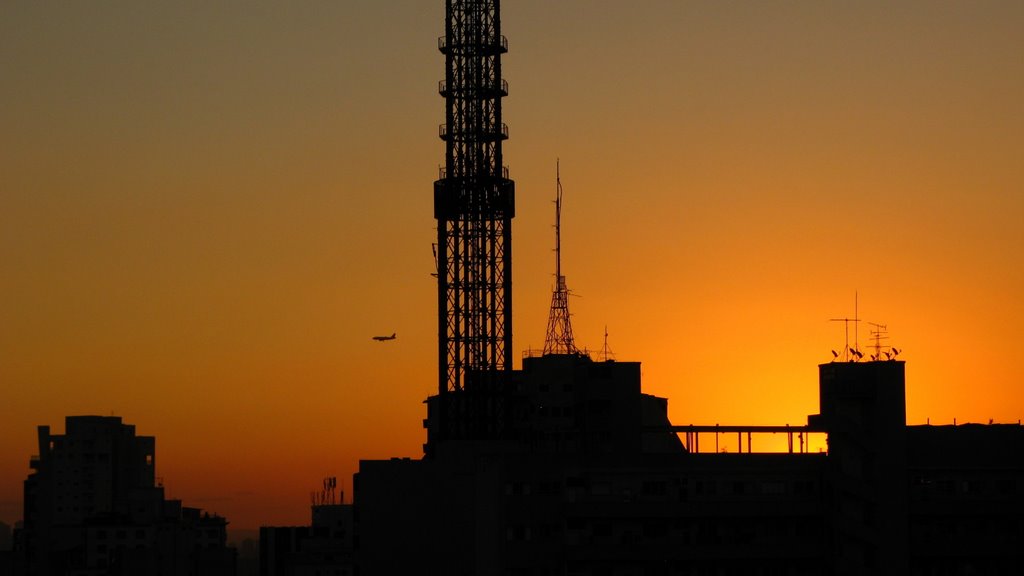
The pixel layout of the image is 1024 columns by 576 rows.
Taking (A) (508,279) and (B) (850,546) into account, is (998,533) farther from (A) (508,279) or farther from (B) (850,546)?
(A) (508,279)

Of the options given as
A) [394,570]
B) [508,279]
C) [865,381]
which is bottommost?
[394,570]

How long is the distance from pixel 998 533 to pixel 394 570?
47.7 meters

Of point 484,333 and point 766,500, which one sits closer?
point 766,500

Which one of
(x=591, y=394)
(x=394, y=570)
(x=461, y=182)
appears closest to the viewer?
(x=591, y=394)

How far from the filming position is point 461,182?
148875 millimetres

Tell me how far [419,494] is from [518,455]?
31161 mm

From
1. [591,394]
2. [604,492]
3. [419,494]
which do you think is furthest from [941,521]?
[419,494]

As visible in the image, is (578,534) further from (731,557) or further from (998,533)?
(998,533)

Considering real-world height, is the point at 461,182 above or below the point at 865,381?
above

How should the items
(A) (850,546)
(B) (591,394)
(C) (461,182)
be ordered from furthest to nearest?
(C) (461,182) < (B) (591,394) < (A) (850,546)

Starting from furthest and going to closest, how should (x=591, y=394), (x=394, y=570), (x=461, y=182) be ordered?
(x=461, y=182)
(x=394, y=570)
(x=591, y=394)

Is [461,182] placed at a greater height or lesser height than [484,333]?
greater

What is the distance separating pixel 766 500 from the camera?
106 meters

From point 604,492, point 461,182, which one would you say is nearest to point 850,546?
point 604,492
